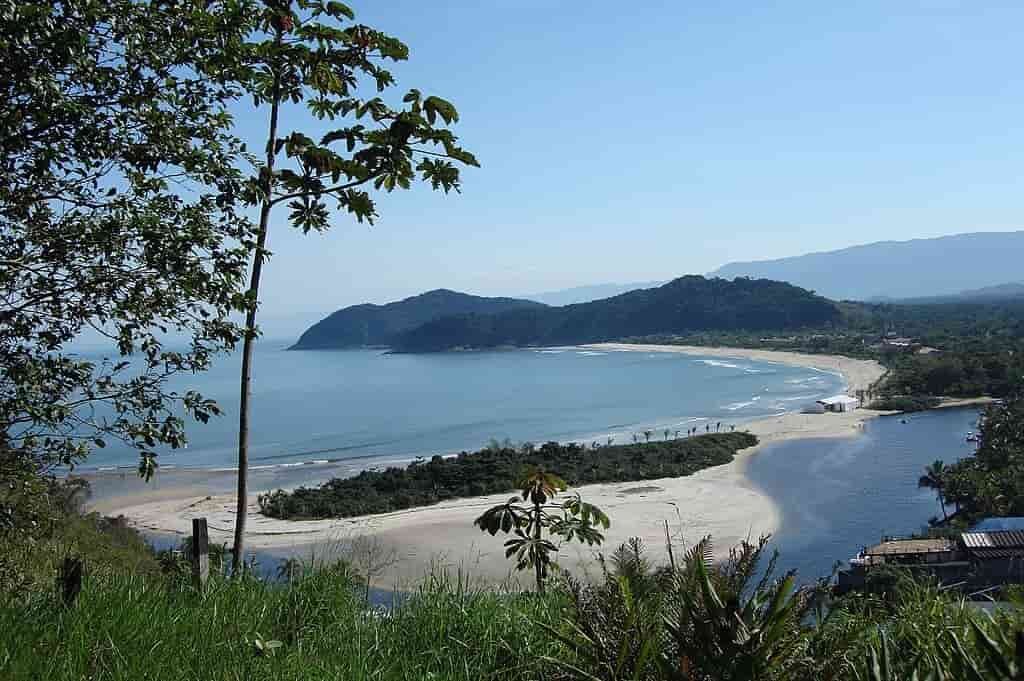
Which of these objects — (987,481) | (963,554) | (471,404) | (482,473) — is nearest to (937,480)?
(987,481)

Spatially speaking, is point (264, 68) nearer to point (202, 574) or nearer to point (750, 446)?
point (202, 574)

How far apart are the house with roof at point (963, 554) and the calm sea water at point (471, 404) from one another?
23.6m

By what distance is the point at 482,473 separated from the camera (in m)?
31.8

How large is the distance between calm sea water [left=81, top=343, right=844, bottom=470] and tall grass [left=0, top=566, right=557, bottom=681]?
3476 cm

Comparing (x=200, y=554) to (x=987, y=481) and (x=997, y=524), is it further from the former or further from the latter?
(x=987, y=481)

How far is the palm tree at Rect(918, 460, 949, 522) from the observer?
88.1 feet

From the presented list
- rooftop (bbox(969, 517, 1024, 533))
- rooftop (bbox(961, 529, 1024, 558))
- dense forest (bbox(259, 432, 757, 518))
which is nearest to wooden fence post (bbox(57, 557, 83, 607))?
rooftop (bbox(961, 529, 1024, 558))

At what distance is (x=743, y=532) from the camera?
22.8 m

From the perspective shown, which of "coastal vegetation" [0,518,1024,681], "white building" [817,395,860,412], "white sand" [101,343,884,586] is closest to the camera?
"coastal vegetation" [0,518,1024,681]

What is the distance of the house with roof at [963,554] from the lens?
15594mm

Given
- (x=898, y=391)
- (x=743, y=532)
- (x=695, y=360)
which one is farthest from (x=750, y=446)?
(x=695, y=360)

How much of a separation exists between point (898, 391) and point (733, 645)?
2384 inches

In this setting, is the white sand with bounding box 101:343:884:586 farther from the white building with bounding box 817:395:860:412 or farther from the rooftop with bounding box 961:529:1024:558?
the white building with bounding box 817:395:860:412

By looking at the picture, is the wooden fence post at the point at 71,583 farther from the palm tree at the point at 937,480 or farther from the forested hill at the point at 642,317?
the forested hill at the point at 642,317
